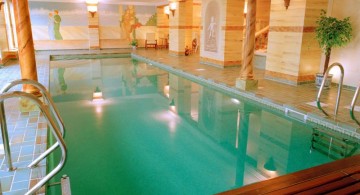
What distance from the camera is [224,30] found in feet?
32.4

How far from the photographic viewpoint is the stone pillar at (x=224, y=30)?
980 cm

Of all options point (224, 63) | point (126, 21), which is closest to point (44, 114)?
point (224, 63)

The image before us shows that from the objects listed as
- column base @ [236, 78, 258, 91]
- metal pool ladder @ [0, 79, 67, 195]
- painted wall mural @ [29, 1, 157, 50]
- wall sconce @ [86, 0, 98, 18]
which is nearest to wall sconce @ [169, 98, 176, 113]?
column base @ [236, 78, 258, 91]

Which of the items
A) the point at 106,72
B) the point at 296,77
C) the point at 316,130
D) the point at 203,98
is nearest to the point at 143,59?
the point at 106,72

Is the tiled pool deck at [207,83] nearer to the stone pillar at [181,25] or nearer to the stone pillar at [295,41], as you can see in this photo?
the stone pillar at [295,41]

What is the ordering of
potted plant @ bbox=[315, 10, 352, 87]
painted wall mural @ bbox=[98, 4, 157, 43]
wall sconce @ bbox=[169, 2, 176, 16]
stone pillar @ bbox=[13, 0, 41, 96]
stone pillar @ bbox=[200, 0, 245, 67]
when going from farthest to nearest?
painted wall mural @ bbox=[98, 4, 157, 43] → wall sconce @ bbox=[169, 2, 176, 16] → stone pillar @ bbox=[200, 0, 245, 67] → potted plant @ bbox=[315, 10, 352, 87] → stone pillar @ bbox=[13, 0, 41, 96]

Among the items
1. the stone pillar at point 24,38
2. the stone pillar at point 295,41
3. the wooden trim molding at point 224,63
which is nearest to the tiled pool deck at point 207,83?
the stone pillar at point 295,41

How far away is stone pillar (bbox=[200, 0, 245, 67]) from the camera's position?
980 cm

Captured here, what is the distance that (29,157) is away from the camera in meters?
3.21

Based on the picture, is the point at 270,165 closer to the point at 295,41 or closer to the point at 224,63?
the point at 295,41

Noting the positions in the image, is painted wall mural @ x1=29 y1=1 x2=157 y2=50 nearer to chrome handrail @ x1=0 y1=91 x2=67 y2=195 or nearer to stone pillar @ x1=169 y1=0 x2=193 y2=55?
stone pillar @ x1=169 y1=0 x2=193 y2=55

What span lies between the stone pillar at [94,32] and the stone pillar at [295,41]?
11936 millimetres

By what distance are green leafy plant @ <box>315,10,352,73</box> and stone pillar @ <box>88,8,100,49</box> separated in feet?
43.6

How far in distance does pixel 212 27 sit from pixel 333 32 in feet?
16.4
